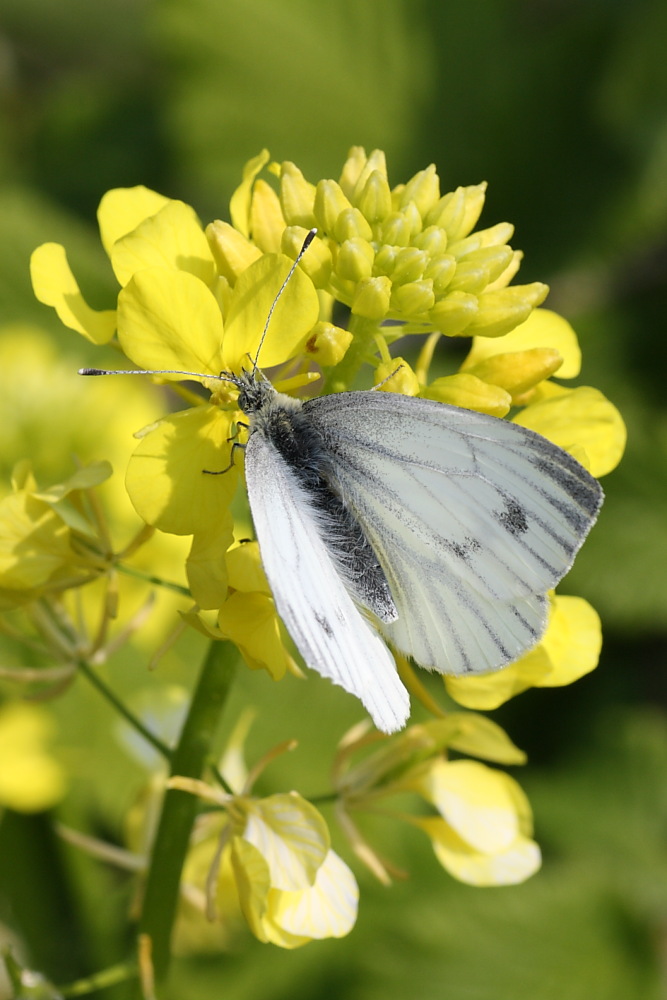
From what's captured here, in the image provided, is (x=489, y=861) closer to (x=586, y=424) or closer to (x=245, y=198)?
(x=586, y=424)

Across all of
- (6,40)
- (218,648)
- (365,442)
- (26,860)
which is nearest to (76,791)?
(26,860)

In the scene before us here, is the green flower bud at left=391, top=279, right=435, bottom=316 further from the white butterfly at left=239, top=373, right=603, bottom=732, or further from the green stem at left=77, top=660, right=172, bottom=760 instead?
the green stem at left=77, top=660, right=172, bottom=760

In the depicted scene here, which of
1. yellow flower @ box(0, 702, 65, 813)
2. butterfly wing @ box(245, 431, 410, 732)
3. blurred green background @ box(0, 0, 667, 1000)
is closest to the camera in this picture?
butterfly wing @ box(245, 431, 410, 732)

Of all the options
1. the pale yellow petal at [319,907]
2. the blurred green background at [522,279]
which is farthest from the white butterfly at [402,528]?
the blurred green background at [522,279]

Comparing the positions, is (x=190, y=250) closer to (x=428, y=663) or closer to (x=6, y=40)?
(x=428, y=663)

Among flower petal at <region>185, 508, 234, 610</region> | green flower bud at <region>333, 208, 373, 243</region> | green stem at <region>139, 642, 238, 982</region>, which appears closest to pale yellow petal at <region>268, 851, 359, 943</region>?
green stem at <region>139, 642, 238, 982</region>

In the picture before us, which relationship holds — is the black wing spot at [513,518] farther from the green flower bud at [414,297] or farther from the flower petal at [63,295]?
the flower petal at [63,295]
